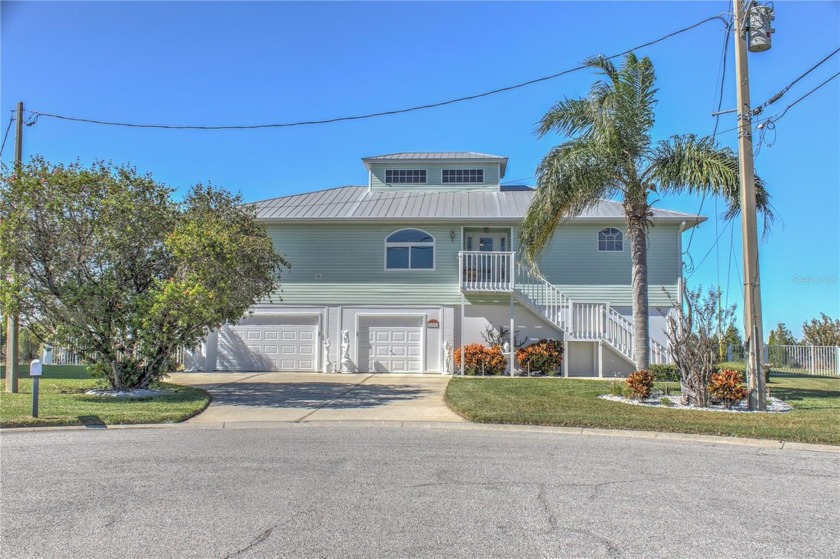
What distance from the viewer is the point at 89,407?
11.5 metres

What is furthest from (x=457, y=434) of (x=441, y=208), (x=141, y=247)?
(x=441, y=208)

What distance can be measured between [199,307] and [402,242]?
9.41 m

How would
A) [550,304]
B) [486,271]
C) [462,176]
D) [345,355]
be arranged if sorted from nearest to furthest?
[550,304] < [486,271] < [345,355] < [462,176]

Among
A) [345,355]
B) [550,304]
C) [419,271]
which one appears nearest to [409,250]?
[419,271]

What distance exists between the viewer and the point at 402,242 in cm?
2091

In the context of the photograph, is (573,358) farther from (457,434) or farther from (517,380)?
(457,434)

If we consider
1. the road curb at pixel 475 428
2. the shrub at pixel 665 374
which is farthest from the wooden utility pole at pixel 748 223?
the shrub at pixel 665 374

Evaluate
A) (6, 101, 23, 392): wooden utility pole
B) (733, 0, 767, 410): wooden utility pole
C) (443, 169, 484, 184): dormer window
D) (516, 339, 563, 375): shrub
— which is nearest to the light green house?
(516, 339, 563, 375): shrub

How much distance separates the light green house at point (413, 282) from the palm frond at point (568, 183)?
517cm

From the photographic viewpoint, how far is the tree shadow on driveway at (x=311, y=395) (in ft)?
42.0

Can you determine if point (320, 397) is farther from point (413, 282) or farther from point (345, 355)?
point (413, 282)

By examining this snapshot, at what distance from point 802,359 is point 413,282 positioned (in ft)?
58.8

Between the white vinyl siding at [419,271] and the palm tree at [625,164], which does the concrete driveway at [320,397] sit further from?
the palm tree at [625,164]

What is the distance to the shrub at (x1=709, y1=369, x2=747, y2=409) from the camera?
11.8 meters
